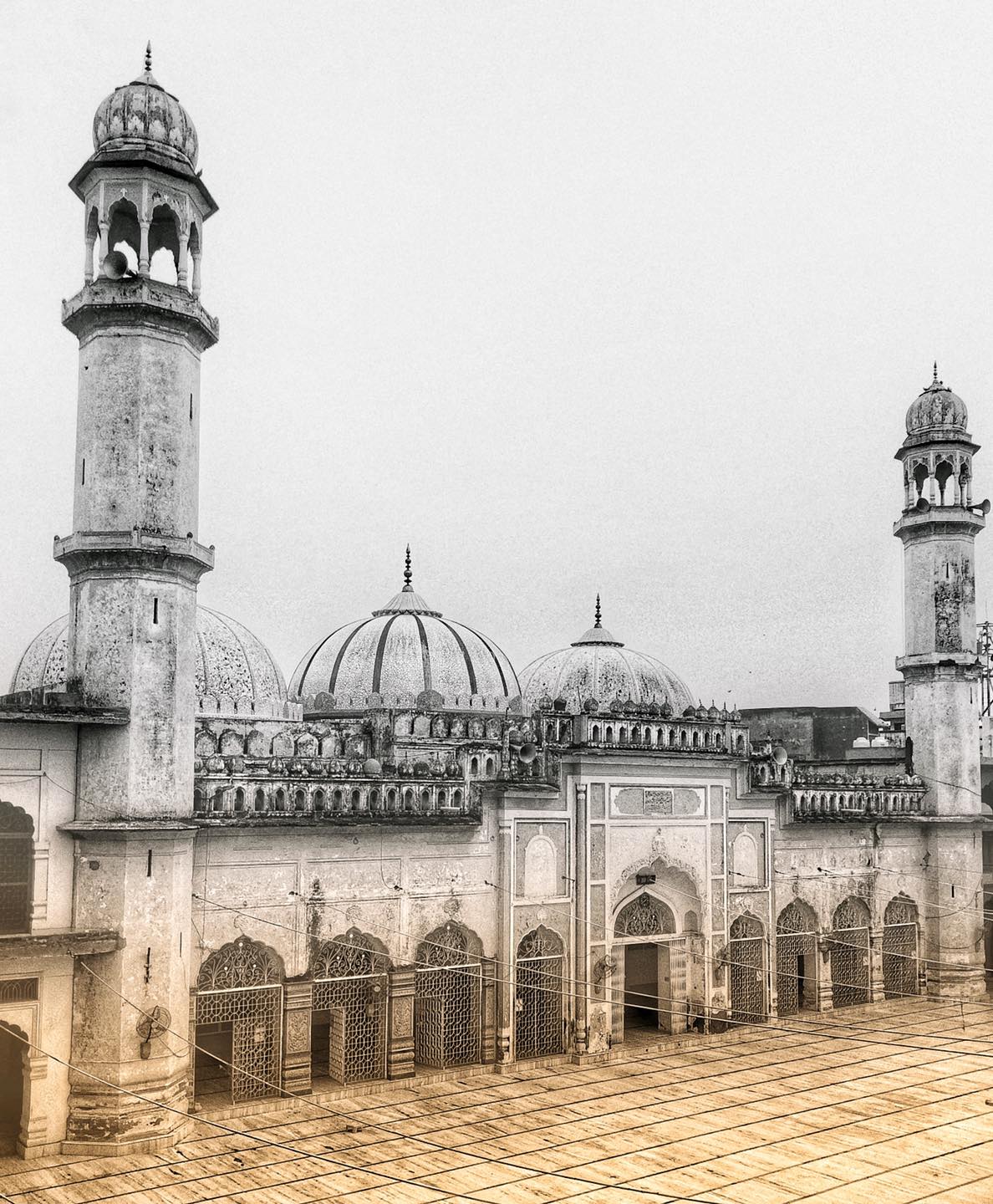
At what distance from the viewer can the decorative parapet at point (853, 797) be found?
2602cm

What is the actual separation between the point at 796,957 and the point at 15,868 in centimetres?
1647

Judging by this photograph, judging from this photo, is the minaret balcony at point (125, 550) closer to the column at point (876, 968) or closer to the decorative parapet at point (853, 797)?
the decorative parapet at point (853, 797)

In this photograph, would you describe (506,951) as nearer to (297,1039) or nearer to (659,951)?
(297,1039)

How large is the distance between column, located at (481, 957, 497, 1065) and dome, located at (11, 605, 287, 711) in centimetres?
666

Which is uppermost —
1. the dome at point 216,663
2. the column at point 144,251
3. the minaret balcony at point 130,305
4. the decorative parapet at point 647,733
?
the column at point 144,251

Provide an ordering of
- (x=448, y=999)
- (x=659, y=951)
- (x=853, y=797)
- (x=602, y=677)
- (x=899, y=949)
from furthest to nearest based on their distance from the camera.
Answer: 1. (x=602, y=677)
2. (x=899, y=949)
3. (x=853, y=797)
4. (x=659, y=951)
5. (x=448, y=999)

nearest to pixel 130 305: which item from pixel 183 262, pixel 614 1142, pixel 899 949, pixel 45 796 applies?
pixel 183 262

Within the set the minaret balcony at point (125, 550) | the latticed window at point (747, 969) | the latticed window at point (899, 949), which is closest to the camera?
the minaret balcony at point (125, 550)

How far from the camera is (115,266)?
61.4 feet

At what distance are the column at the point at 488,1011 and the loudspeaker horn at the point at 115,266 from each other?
1285cm

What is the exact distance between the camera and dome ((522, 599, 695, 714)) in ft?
92.6

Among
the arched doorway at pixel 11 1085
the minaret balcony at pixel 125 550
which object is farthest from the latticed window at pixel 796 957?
the minaret balcony at pixel 125 550

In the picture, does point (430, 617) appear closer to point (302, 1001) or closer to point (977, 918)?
point (302, 1001)

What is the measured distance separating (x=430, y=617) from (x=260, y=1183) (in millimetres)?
14817
